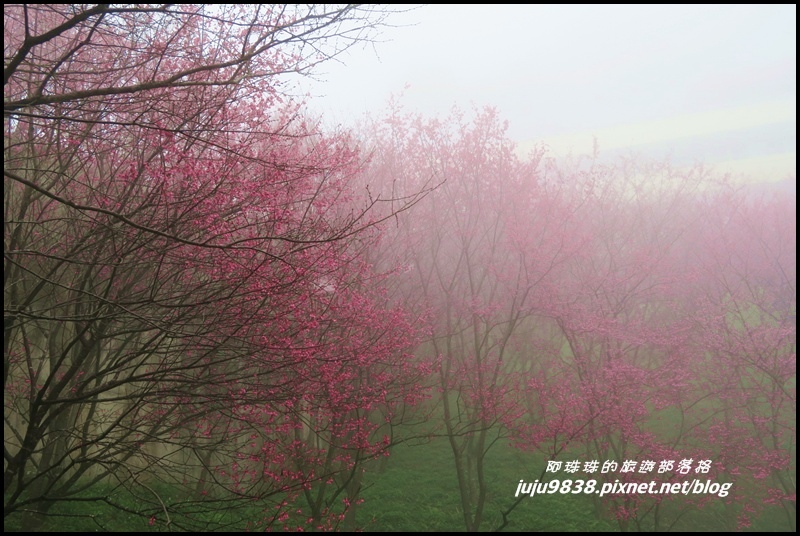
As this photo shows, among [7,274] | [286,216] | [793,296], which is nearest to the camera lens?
[286,216]

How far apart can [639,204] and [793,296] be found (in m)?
5.76

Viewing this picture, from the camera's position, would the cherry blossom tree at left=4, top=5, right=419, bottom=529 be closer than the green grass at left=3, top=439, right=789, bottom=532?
Yes

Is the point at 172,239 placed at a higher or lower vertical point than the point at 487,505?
lower

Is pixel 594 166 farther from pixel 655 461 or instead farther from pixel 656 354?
pixel 655 461

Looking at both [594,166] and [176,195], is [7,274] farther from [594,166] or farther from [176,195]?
[594,166]

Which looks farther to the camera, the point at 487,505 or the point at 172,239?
the point at 487,505

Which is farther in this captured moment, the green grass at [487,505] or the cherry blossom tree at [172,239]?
the green grass at [487,505]

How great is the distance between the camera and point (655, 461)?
11.8 metres

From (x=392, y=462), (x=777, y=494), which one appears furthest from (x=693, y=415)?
(x=392, y=462)

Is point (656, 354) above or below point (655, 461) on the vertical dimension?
above

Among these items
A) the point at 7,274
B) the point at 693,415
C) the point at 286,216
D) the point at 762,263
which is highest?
the point at 762,263

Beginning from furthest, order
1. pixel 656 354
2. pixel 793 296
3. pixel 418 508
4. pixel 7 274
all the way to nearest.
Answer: pixel 656 354 → pixel 793 296 → pixel 418 508 → pixel 7 274

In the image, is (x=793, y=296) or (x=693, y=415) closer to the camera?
(x=793, y=296)

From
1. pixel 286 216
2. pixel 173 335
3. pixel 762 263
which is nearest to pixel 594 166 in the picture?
pixel 762 263
